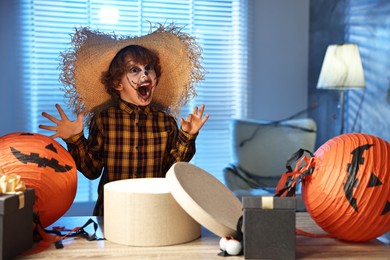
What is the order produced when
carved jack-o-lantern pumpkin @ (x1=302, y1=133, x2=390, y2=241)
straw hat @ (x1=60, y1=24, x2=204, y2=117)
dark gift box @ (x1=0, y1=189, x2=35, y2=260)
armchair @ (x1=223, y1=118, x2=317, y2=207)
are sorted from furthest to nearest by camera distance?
1. armchair @ (x1=223, y1=118, x2=317, y2=207)
2. straw hat @ (x1=60, y1=24, x2=204, y2=117)
3. carved jack-o-lantern pumpkin @ (x1=302, y1=133, x2=390, y2=241)
4. dark gift box @ (x1=0, y1=189, x2=35, y2=260)

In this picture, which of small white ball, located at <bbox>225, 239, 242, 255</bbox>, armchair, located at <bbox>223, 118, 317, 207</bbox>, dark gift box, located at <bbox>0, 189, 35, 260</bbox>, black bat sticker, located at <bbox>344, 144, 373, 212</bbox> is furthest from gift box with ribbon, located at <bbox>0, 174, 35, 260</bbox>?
armchair, located at <bbox>223, 118, 317, 207</bbox>

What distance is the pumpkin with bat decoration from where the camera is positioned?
3.75ft

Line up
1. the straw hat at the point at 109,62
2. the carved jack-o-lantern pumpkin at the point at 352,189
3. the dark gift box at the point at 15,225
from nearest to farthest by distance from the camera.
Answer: the dark gift box at the point at 15,225, the carved jack-o-lantern pumpkin at the point at 352,189, the straw hat at the point at 109,62

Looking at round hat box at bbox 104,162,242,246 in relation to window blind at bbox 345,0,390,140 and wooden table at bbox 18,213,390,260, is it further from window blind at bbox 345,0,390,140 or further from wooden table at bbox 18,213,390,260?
window blind at bbox 345,0,390,140

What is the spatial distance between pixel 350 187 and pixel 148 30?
3.10m

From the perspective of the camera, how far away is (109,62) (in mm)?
1673

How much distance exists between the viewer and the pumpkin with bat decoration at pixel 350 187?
114 centimetres

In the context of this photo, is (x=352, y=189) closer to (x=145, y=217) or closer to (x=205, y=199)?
(x=205, y=199)

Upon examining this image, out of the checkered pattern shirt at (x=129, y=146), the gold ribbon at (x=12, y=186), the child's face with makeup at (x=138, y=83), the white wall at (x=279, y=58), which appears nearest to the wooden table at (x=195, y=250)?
→ the gold ribbon at (x=12, y=186)

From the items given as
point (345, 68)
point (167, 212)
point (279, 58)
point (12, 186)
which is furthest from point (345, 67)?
point (12, 186)

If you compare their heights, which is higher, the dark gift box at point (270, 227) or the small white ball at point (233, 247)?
Answer: the dark gift box at point (270, 227)

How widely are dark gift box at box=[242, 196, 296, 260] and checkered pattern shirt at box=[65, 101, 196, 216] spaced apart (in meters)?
0.61

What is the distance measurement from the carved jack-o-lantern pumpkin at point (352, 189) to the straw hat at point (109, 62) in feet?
2.17

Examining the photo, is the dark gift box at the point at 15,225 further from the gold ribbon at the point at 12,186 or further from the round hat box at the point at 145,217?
the round hat box at the point at 145,217
